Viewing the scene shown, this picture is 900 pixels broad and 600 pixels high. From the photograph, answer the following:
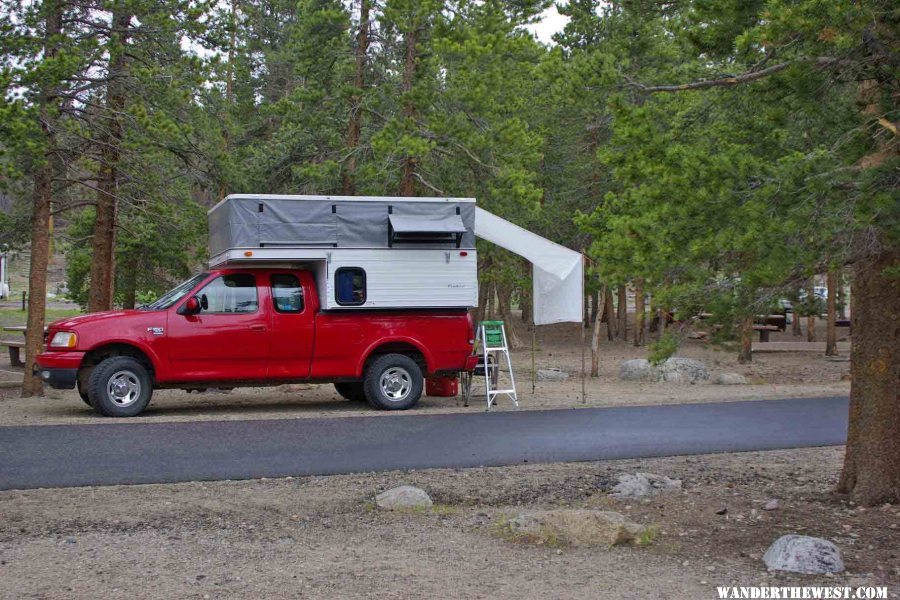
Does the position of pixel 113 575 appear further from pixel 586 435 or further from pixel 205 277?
pixel 205 277

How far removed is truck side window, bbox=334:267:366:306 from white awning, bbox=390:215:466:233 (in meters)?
0.84

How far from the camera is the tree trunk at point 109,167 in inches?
605

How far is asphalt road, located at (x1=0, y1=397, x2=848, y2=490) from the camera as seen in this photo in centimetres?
941

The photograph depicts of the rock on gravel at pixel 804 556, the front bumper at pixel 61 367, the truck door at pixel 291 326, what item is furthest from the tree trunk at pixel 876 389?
the front bumper at pixel 61 367

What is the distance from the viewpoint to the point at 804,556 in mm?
6023

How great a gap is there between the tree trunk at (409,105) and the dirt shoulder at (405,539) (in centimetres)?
1264

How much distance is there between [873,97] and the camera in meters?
7.04

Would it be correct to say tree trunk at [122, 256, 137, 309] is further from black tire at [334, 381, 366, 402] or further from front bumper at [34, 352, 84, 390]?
front bumper at [34, 352, 84, 390]

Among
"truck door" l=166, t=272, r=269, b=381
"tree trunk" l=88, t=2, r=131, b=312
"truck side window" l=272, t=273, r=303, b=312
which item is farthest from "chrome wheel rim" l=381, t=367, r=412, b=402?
"tree trunk" l=88, t=2, r=131, b=312

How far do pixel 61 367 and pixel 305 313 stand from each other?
10.7 feet

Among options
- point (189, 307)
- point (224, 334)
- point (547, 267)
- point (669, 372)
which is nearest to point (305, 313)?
point (224, 334)

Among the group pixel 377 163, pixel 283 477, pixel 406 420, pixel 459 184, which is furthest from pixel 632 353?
pixel 283 477

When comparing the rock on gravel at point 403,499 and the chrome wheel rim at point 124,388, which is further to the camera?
the chrome wheel rim at point 124,388

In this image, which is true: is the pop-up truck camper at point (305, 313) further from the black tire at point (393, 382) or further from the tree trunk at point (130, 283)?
the tree trunk at point (130, 283)
